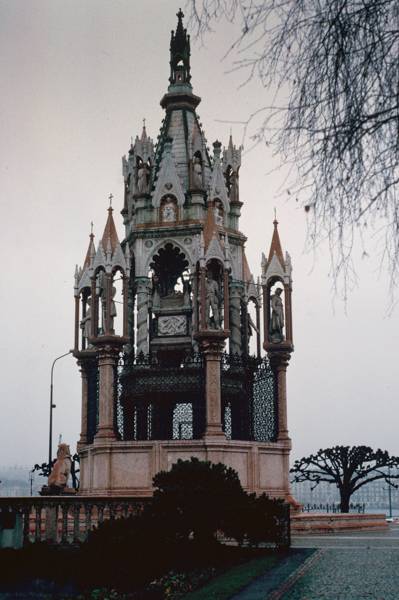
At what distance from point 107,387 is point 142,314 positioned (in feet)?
10.6

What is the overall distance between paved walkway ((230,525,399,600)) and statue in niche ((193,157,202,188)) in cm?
1380

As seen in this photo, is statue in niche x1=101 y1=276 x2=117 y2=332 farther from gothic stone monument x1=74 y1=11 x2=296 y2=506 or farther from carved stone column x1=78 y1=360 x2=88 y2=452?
carved stone column x1=78 y1=360 x2=88 y2=452

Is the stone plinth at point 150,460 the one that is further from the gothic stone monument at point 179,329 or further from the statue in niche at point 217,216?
the statue in niche at point 217,216

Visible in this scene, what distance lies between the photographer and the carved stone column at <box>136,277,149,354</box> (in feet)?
87.2

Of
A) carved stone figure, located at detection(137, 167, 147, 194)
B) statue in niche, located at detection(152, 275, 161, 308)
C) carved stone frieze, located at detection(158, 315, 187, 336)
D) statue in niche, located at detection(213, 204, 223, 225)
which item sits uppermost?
carved stone figure, located at detection(137, 167, 147, 194)

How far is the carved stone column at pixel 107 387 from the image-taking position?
24.2 metres

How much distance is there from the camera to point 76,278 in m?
28.5

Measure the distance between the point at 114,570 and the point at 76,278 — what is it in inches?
630

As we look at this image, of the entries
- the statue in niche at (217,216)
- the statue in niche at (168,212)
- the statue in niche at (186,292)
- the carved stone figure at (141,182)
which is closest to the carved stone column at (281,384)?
the statue in niche at (186,292)

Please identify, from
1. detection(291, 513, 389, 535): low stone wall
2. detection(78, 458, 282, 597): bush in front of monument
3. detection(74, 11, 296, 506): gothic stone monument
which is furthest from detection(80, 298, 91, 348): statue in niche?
detection(78, 458, 282, 597): bush in front of monument

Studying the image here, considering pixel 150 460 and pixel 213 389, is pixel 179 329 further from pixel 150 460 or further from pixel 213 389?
pixel 150 460

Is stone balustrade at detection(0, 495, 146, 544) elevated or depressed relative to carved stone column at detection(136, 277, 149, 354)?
depressed

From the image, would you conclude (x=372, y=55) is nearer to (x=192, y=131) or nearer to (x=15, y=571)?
(x=15, y=571)

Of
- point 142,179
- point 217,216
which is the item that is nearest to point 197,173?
point 217,216
